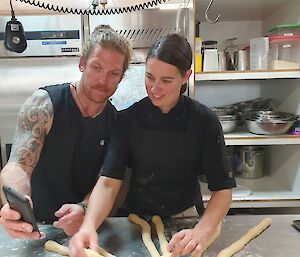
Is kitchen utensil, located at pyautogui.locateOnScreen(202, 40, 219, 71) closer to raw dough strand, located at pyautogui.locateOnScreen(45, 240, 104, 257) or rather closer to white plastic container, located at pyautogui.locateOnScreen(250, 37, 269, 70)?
white plastic container, located at pyautogui.locateOnScreen(250, 37, 269, 70)

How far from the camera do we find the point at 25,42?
1427 mm

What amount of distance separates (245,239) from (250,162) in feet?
3.43

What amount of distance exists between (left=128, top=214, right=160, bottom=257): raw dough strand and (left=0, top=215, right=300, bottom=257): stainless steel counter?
16mm

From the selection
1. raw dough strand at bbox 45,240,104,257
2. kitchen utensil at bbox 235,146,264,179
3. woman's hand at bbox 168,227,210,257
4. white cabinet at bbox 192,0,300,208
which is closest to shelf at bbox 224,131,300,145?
white cabinet at bbox 192,0,300,208

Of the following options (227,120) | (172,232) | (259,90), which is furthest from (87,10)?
(259,90)

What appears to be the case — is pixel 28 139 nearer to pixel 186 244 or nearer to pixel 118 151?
pixel 118 151

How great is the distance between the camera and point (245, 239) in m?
0.90

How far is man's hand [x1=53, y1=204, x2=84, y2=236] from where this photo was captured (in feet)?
2.94

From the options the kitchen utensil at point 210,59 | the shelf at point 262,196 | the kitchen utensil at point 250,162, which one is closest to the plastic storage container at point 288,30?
the kitchen utensil at point 210,59

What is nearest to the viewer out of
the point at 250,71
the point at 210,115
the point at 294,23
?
the point at 210,115

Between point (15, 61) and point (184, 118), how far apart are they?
0.95 metres

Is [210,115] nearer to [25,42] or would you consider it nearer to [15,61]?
[25,42]

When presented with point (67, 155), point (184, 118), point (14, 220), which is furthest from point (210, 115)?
point (14, 220)

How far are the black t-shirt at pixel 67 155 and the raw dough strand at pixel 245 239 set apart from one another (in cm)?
50
